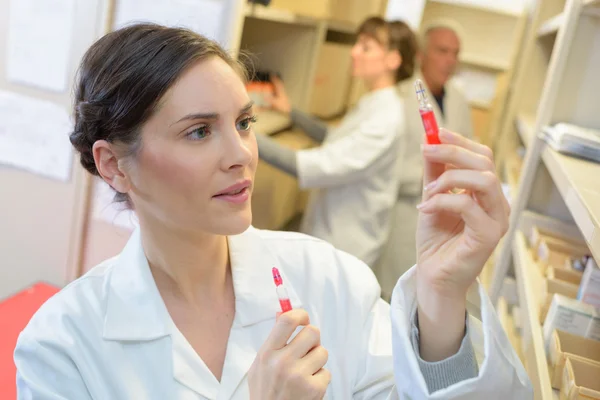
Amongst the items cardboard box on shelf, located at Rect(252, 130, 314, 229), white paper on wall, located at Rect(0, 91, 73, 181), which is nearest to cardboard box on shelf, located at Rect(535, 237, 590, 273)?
cardboard box on shelf, located at Rect(252, 130, 314, 229)

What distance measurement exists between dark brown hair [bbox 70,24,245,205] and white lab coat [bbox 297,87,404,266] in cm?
108

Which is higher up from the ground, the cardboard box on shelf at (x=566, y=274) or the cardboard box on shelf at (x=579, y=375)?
the cardboard box on shelf at (x=566, y=274)

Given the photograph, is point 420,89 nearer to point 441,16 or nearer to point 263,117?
point 263,117

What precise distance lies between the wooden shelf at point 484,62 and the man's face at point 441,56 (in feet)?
3.37

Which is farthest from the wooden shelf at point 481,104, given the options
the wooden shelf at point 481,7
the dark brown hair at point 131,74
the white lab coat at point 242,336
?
the dark brown hair at point 131,74

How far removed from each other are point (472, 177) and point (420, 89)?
135mm

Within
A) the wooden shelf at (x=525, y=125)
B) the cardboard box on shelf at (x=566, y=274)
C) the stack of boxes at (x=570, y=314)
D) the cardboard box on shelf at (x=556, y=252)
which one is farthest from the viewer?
the wooden shelf at (x=525, y=125)

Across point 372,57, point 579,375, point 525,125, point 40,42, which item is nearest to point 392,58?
point 372,57

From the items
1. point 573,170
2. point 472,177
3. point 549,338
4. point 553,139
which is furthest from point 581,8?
point 472,177

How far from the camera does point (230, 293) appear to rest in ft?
3.82

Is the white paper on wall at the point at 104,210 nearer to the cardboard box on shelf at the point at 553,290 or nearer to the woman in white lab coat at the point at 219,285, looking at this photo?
the woman in white lab coat at the point at 219,285

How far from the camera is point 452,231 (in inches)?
34.1

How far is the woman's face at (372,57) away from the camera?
7.50 feet

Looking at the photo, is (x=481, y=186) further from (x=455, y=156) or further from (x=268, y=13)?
(x=268, y=13)
